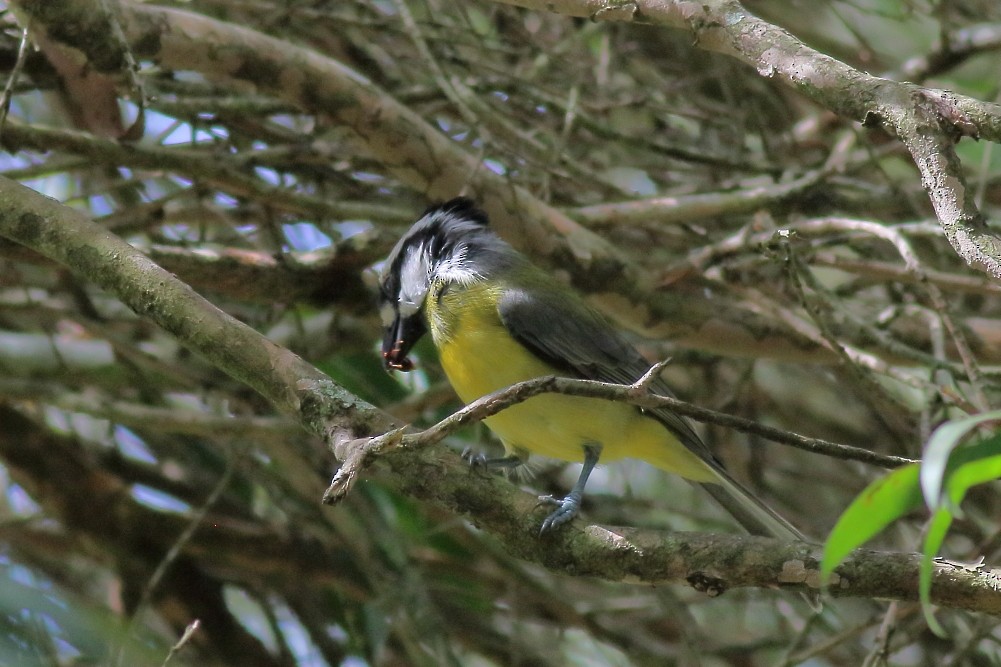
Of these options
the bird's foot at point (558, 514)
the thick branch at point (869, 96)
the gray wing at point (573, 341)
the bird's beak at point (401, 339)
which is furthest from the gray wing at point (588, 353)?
the thick branch at point (869, 96)

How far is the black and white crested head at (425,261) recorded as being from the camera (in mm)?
3912

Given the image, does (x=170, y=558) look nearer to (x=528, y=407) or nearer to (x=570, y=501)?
(x=528, y=407)

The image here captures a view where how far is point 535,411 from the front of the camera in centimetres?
350

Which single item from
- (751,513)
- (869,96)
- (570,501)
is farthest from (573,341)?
(869,96)

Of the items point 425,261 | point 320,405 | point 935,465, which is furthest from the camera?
point 425,261

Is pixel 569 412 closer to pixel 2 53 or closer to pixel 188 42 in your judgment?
pixel 188 42

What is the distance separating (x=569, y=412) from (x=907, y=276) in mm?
1351

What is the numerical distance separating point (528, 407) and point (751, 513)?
2.69 ft

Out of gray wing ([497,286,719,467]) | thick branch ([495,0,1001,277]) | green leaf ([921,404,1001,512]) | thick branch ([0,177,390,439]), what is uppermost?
thick branch ([495,0,1001,277])

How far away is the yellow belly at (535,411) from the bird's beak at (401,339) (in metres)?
0.29

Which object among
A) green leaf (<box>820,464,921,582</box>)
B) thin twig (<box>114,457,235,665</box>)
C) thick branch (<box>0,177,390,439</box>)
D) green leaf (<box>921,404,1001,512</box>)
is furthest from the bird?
green leaf (<box>921,404,1001,512</box>)

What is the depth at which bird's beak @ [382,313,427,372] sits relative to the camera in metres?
3.91

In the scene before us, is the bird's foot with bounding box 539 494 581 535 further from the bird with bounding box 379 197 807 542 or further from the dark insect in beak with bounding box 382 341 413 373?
the dark insect in beak with bounding box 382 341 413 373

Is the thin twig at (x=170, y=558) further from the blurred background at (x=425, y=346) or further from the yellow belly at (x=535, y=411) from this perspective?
the yellow belly at (x=535, y=411)
